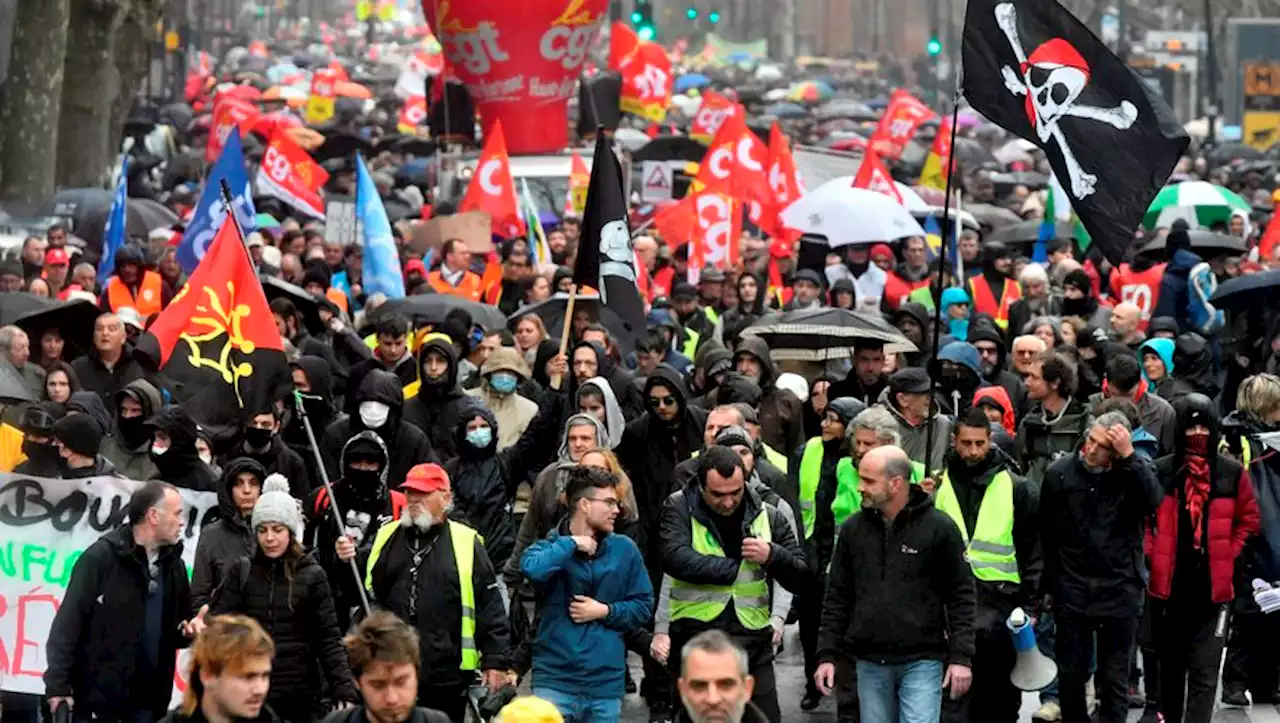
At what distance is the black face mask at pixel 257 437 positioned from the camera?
12.3m

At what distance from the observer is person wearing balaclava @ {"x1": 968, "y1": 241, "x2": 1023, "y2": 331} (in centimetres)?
1997

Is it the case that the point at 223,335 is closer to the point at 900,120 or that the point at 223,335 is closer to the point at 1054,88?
the point at 1054,88

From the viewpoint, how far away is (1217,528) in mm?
11836

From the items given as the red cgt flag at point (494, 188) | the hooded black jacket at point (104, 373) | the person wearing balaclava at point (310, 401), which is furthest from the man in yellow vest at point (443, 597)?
the red cgt flag at point (494, 188)

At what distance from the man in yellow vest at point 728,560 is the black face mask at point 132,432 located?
2634 mm

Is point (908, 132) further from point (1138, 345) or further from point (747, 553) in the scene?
point (747, 553)

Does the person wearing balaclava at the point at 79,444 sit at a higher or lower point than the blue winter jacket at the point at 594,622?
higher

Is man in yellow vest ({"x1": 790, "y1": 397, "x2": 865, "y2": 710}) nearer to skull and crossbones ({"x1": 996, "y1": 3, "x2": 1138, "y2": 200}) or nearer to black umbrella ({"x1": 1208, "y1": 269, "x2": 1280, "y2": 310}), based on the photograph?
skull and crossbones ({"x1": 996, "y1": 3, "x2": 1138, "y2": 200})

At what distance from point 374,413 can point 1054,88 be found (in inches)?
123

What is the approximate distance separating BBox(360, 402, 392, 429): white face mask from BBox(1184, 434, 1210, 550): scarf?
331 cm

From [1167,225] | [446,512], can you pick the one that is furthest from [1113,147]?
[1167,225]

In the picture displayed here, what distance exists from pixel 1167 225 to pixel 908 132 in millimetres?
9785

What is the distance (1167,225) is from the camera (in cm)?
2806

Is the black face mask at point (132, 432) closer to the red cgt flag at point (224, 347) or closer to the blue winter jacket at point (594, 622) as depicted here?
the red cgt flag at point (224, 347)
